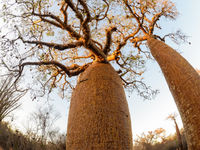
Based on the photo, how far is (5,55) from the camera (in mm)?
2463

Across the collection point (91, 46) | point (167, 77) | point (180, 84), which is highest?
point (91, 46)

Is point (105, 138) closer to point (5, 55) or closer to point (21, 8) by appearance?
point (5, 55)

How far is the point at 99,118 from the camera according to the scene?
1836mm

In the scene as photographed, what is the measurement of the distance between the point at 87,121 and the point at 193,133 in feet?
4.42

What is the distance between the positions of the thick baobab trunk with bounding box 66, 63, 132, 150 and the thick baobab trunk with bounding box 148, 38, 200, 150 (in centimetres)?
80

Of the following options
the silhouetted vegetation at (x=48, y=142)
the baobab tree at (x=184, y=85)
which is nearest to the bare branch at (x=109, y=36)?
the baobab tree at (x=184, y=85)

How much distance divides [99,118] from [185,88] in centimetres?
136

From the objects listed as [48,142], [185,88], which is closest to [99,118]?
[185,88]

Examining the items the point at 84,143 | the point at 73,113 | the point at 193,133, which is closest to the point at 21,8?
the point at 73,113

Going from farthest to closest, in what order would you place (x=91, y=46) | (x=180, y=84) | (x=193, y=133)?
(x=91, y=46)
(x=180, y=84)
(x=193, y=133)

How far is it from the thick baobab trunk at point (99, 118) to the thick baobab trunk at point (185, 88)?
31.5 inches

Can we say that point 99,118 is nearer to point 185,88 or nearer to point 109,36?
point 185,88

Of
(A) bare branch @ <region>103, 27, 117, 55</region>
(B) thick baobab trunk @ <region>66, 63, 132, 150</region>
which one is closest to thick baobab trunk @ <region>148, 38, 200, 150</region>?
(B) thick baobab trunk @ <region>66, 63, 132, 150</region>

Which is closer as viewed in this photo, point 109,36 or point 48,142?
point 109,36
